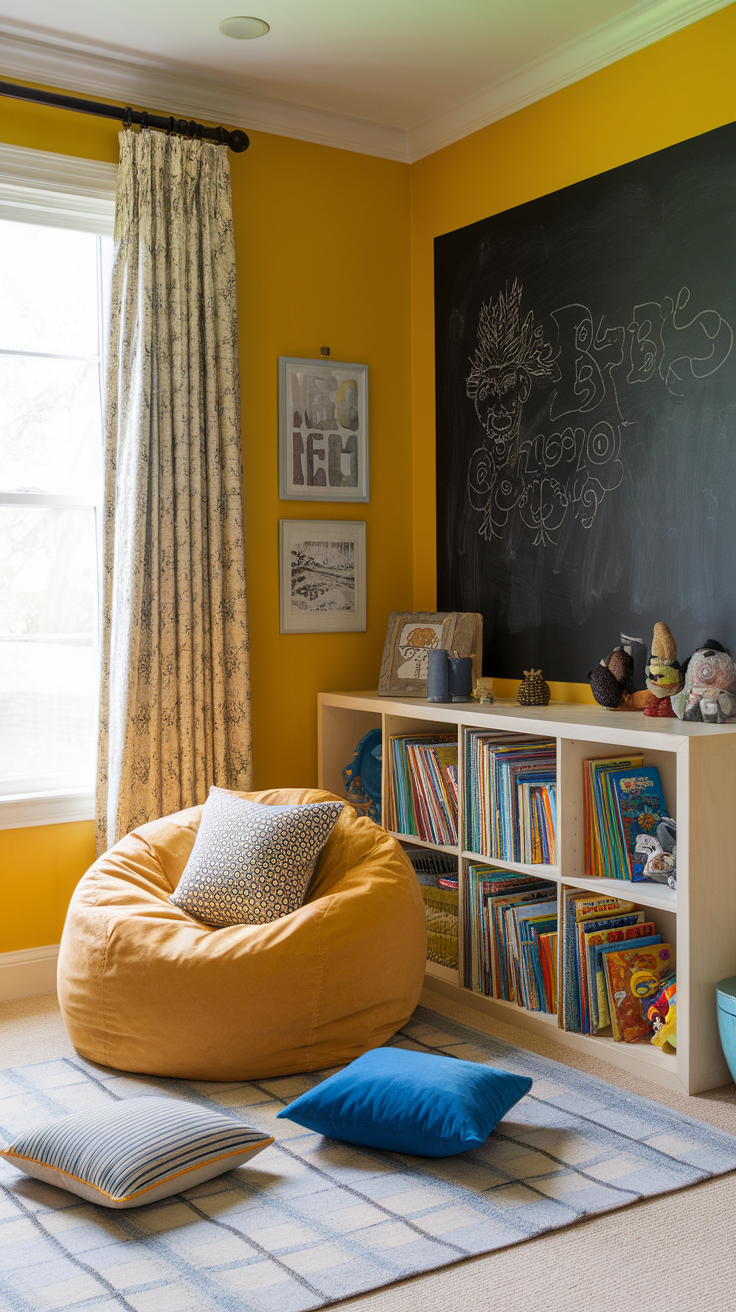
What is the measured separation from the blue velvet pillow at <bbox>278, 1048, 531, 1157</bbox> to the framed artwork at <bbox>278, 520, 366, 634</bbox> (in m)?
1.79

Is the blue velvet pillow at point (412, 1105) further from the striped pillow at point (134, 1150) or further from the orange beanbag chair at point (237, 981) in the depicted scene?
the orange beanbag chair at point (237, 981)

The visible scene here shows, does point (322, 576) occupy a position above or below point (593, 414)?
below

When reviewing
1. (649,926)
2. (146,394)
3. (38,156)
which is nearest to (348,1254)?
(649,926)

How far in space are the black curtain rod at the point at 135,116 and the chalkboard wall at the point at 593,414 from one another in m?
0.81

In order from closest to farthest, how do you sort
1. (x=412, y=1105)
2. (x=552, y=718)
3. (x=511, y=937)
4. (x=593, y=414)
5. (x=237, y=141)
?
(x=412, y=1105)
(x=552, y=718)
(x=511, y=937)
(x=593, y=414)
(x=237, y=141)

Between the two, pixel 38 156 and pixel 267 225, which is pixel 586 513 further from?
pixel 38 156

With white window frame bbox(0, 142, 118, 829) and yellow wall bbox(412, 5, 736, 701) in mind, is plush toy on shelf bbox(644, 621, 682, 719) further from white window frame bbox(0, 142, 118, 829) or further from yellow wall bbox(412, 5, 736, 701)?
white window frame bbox(0, 142, 118, 829)

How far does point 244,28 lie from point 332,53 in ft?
0.99

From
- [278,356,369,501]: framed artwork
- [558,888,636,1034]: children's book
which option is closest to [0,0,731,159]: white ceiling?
[278,356,369,501]: framed artwork

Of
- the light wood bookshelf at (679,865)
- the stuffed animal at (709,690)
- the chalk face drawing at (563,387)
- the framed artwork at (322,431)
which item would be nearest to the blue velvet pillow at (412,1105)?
the light wood bookshelf at (679,865)

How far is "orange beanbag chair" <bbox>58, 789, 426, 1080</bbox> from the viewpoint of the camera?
251 cm

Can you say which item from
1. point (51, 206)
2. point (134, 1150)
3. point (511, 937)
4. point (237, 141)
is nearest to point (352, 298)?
point (237, 141)

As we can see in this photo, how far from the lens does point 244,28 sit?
308 centimetres

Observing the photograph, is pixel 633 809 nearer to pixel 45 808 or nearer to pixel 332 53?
pixel 45 808
